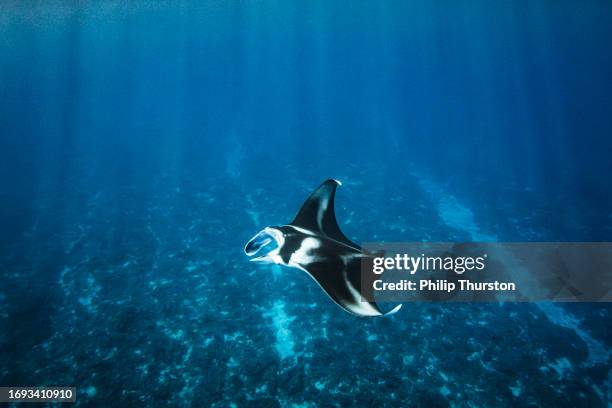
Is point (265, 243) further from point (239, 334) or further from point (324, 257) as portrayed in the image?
point (239, 334)

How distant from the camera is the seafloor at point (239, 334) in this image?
78.4ft

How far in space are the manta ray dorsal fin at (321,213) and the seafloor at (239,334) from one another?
15840mm

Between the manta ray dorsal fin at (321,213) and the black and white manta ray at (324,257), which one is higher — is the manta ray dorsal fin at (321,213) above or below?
above

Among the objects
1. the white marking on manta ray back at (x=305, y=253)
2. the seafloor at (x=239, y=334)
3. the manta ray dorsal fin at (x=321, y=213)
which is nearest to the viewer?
the white marking on manta ray back at (x=305, y=253)

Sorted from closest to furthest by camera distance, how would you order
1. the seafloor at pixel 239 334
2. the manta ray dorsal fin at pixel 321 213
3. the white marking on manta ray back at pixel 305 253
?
1. the white marking on manta ray back at pixel 305 253
2. the manta ray dorsal fin at pixel 321 213
3. the seafloor at pixel 239 334

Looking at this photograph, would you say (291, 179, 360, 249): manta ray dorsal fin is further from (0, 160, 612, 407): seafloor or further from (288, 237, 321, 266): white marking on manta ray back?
(0, 160, 612, 407): seafloor

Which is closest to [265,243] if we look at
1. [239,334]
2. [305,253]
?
[305,253]

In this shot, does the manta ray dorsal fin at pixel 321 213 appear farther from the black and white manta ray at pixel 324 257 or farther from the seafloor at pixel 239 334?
the seafloor at pixel 239 334

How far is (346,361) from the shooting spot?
25.7 metres

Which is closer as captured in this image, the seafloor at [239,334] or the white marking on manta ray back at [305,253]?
the white marking on manta ray back at [305,253]

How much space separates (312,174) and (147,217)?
28267 millimetres

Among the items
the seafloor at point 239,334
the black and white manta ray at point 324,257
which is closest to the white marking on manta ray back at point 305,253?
the black and white manta ray at point 324,257

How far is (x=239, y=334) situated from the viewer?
28.0 m

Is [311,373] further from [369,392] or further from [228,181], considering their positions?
[228,181]
